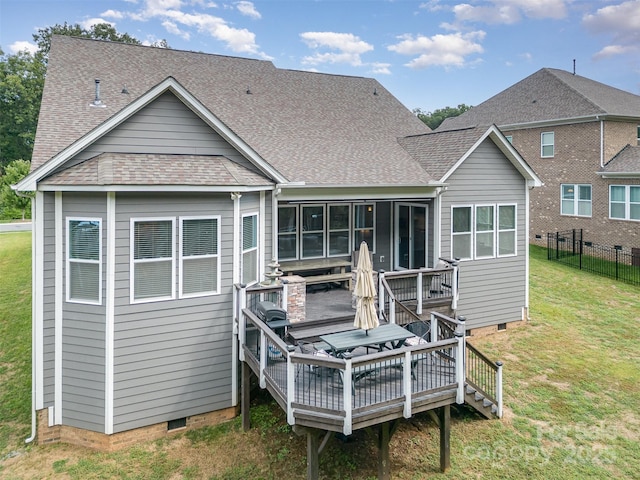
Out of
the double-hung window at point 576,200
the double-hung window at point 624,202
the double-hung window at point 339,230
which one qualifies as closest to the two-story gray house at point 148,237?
the double-hung window at point 339,230

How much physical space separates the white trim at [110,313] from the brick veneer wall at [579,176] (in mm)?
22079

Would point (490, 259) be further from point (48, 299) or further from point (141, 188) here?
point (48, 299)

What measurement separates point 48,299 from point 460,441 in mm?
7914

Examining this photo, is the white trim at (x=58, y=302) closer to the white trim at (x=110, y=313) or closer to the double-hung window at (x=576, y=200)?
the white trim at (x=110, y=313)

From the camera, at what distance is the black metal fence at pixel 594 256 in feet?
63.5

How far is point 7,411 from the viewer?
9.08 m

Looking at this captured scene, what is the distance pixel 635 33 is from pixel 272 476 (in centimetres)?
4611

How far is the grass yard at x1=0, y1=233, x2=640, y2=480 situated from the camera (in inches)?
282

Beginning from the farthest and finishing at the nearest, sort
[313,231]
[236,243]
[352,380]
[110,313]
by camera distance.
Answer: [313,231], [236,243], [110,313], [352,380]

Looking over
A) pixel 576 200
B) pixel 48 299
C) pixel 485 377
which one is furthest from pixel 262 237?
pixel 576 200

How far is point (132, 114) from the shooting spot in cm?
818

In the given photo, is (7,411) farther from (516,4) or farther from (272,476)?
(516,4)

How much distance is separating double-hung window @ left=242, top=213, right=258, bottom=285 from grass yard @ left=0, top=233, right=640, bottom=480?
2733 millimetres

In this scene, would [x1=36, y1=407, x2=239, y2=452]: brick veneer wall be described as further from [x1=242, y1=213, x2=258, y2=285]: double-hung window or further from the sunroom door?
the sunroom door
